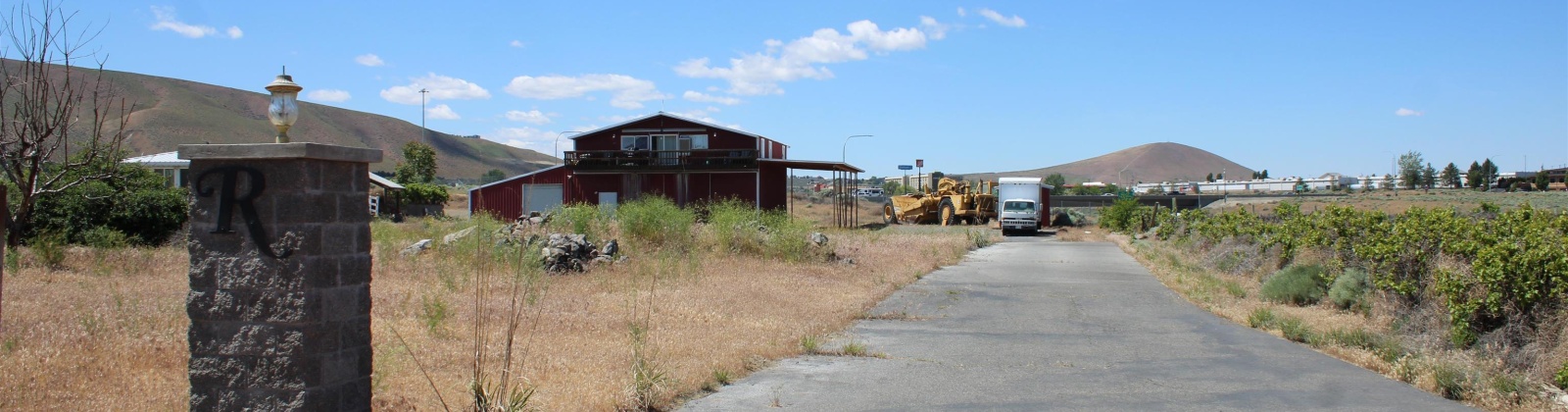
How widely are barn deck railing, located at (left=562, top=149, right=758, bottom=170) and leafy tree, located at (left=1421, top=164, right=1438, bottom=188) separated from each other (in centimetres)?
8796

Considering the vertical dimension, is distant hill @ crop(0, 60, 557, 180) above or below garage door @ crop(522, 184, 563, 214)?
above

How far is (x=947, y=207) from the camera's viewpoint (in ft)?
169

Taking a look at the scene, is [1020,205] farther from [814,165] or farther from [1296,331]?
[1296,331]

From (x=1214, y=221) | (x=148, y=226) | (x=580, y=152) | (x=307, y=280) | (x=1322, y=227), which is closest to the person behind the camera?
(x=307, y=280)

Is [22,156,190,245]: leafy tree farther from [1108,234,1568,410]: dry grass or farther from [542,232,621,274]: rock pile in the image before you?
[1108,234,1568,410]: dry grass

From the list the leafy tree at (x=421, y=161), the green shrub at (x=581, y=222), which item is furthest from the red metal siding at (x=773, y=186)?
the leafy tree at (x=421, y=161)

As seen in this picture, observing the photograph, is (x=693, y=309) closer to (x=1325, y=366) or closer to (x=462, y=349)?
(x=462, y=349)

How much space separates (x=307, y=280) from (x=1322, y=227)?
47.7 feet

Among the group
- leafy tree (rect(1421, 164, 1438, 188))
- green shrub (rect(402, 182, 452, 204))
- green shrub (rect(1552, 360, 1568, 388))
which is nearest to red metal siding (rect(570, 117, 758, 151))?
green shrub (rect(402, 182, 452, 204))

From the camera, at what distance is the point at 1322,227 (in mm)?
15258

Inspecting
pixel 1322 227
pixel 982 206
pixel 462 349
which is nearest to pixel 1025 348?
pixel 462 349

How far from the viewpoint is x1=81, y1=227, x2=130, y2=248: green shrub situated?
16241 millimetres

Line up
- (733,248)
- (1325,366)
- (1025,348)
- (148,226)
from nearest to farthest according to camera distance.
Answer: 1. (1325,366)
2. (1025,348)
3. (148,226)
4. (733,248)

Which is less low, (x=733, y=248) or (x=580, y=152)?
(x=580, y=152)
